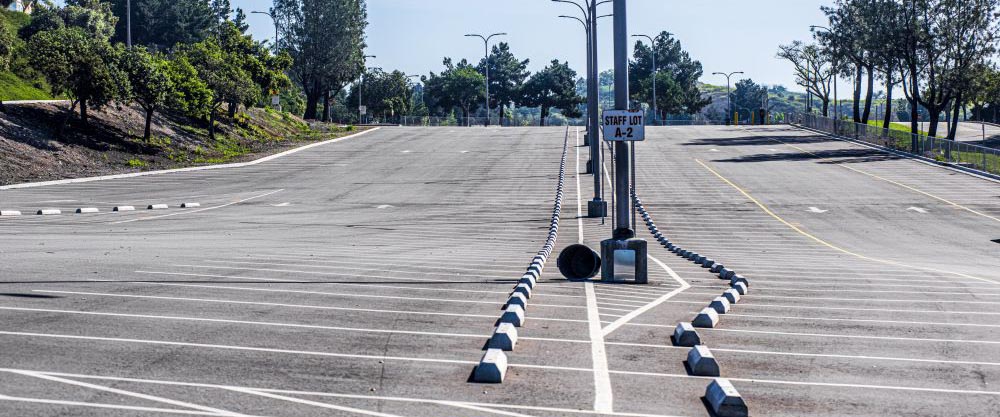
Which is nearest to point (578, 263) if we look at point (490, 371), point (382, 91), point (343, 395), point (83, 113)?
point (490, 371)

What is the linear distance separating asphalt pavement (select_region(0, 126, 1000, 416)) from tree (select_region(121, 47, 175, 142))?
2416cm

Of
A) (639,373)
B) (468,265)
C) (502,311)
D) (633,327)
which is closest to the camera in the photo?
(639,373)

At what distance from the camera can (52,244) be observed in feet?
68.9

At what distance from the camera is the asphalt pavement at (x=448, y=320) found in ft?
25.8

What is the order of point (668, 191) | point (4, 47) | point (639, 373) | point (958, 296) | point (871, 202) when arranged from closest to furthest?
1. point (639, 373)
2. point (958, 296)
3. point (871, 202)
4. point (668, 191)
5. point (4, 47)

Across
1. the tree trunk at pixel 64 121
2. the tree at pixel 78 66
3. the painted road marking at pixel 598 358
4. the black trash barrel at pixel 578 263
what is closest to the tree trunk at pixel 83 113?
the tree at pixel 78 66

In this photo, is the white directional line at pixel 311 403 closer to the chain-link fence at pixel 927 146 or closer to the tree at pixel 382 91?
the chain-link fence at pixel 927 146

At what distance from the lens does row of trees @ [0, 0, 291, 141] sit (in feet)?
170

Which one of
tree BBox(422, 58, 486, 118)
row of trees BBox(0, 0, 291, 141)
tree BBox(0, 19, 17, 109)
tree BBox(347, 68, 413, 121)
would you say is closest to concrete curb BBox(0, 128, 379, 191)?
row of trees BBox(0, 0, 291, 141)

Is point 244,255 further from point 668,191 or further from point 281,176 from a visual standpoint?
point 281,176

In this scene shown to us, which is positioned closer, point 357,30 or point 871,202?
point 871,202

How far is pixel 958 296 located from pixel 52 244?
16.4m

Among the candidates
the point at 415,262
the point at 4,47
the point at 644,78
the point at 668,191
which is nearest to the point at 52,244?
the point at 415,262

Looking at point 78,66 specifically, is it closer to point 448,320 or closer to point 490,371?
point 448,320
